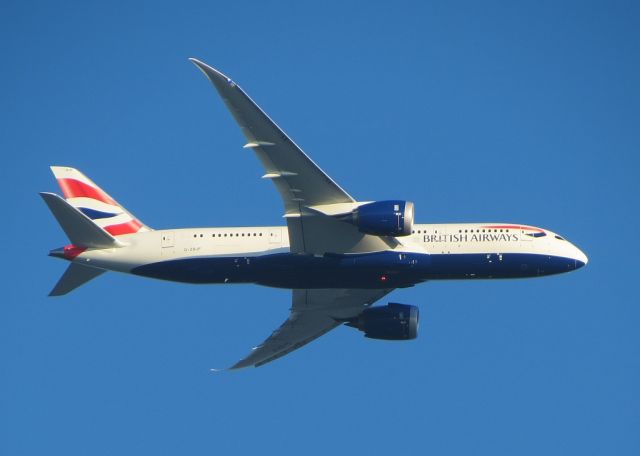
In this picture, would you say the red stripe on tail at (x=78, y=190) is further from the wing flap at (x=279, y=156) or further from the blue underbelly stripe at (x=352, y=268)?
the wing flap at (x=279, y=156)

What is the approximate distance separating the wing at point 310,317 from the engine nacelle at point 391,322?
3.19 ft

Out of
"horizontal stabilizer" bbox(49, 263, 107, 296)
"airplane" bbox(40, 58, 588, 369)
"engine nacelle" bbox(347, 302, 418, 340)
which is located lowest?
"engine nacelle" bbox(347, 302, 418, 340)

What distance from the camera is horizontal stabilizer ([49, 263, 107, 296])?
249ft

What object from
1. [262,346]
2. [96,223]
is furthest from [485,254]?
[96,223]

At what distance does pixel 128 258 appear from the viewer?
7556 centimetres

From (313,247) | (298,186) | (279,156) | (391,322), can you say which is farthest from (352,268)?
(279,156)

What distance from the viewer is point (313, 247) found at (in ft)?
238

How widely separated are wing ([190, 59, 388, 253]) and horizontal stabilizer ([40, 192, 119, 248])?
11766mm

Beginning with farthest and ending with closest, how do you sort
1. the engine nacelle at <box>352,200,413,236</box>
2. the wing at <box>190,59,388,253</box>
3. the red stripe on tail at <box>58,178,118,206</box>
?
1. the red stripe on tail at <box>58,178,118,206</box>
2. the engine nacelle at <box>352,200,413,236</box>
3. the wing at <box>190,59,388,253</box>

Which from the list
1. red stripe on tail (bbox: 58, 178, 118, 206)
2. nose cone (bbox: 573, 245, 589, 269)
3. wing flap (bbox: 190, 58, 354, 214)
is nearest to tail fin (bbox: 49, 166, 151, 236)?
red stripe on tail (bbox: 58, 178, 118, 206)

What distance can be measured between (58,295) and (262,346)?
1464 centimetres

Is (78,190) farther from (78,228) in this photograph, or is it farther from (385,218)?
(385,218)

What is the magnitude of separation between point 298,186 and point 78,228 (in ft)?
46.1

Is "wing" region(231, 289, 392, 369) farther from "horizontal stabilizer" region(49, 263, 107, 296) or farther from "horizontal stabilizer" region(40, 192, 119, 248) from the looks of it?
"horizontal stabilizer" region(40, 192, 119, 248)
